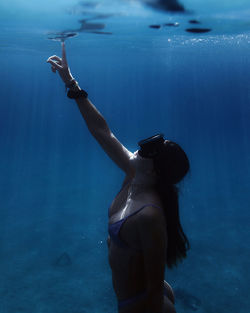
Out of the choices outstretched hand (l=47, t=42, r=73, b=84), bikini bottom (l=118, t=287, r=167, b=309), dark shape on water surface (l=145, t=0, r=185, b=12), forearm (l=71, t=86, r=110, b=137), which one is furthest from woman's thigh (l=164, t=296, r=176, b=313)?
dark shape on water surface (l=145, t=0, r=185, b=12)

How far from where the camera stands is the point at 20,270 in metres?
9.14

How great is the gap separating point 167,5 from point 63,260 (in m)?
8.82

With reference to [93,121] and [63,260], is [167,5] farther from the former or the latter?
[63,260]

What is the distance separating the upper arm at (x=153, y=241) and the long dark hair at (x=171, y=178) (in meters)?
0.30

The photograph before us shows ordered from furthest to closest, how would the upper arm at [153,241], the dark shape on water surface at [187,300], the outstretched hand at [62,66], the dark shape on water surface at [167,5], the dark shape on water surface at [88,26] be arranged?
1. the dark shape on water surface at [88,26]
2. the dark shape on water surface at [167,5]
3. the dark shape on water surface at [187,300]
4. the outstretched hand at [62,66]
5. the upper arm at [153,241]

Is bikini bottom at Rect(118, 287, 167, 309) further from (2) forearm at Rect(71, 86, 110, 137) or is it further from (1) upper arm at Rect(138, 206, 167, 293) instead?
(2) forearm at Rect(71, 86, 110, 137)

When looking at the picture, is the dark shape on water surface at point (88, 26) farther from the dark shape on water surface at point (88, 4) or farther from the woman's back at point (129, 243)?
the woman's back at point (129, 243)

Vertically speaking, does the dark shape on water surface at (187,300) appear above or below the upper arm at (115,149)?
below

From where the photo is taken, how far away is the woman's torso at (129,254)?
2168 millimetres

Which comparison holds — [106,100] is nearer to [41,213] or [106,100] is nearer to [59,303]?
[41,213]

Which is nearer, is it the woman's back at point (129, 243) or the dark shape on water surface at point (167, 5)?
the woman's back at point (129, 243)

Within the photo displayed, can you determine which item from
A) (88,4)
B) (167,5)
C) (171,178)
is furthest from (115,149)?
(167,5)

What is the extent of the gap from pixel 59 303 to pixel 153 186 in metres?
6.46

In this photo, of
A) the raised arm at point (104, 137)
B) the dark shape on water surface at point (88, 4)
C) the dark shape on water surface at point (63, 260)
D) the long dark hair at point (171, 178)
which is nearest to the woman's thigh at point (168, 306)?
the long dark hair at point (171, 178)
